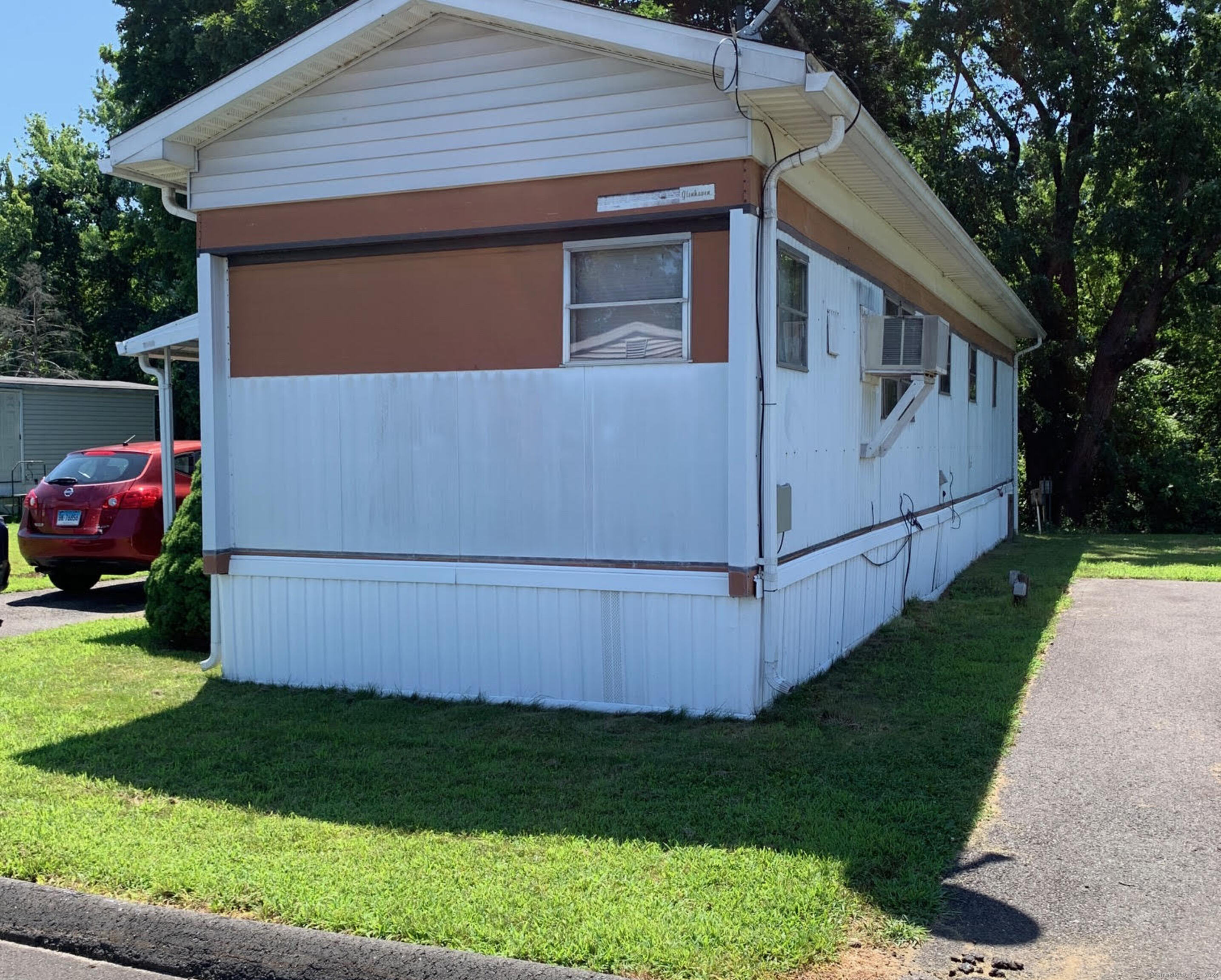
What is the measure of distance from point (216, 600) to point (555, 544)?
2.58 meters

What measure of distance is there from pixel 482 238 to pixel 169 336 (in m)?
3.70

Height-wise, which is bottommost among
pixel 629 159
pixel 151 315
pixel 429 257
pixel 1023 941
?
pixel 1023 941

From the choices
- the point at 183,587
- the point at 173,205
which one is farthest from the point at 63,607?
the point at 173,205

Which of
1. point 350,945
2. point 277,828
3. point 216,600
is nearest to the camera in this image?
point 350,945

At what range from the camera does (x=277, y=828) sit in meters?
4.73


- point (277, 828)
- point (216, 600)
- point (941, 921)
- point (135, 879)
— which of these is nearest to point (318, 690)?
point (216, 600)

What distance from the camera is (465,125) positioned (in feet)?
22.7

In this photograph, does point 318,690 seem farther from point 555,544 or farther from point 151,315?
point 151,315

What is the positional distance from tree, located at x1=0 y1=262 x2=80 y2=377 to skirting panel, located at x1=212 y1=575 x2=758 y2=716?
97.3ft

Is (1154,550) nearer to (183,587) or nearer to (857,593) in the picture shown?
(857,593)

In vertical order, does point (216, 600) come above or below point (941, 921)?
above

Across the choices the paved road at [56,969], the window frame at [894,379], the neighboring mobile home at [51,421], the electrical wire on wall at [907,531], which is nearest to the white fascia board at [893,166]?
the window frame at [894,379]

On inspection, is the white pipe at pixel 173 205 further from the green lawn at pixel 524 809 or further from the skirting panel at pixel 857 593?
the skirting panel at pixel 857 593

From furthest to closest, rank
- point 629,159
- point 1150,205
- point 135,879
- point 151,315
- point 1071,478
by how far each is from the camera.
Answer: point 151,315, point 1071,478, point 1150,205, point 629,159, point 135,879
